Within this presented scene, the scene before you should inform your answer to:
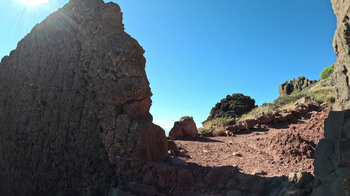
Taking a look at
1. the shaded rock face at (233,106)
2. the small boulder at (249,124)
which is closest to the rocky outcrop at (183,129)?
the small boulder at (249,124)

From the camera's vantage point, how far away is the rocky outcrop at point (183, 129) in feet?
32.8

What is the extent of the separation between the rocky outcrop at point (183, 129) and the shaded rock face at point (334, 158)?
7233 millimetres

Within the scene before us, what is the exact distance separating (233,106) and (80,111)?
2355 centimetres

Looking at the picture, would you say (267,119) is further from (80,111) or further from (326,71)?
(326,71)

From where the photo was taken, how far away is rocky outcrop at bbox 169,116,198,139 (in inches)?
393

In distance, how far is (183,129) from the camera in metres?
10.2

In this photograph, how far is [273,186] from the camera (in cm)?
409

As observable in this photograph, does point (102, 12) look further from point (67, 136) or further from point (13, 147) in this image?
point (13, 147)

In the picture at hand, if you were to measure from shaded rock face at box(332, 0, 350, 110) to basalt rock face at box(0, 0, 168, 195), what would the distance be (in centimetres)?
359

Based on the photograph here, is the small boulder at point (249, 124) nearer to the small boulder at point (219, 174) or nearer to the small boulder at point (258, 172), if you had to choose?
the small boulder at point (258, 172)

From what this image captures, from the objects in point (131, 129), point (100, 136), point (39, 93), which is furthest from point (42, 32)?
point (131, 129)

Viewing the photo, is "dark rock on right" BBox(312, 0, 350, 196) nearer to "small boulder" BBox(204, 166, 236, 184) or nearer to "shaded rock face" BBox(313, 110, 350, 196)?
"shaded rock face" BBox(313, 110, 350, 196)

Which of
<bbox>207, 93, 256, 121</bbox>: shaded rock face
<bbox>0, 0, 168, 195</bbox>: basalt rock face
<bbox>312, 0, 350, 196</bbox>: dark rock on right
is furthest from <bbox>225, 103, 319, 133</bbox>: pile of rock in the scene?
<bbox>207, 93, 256, 121</bbox>: shaded rock face

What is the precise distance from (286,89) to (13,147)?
46879mm
